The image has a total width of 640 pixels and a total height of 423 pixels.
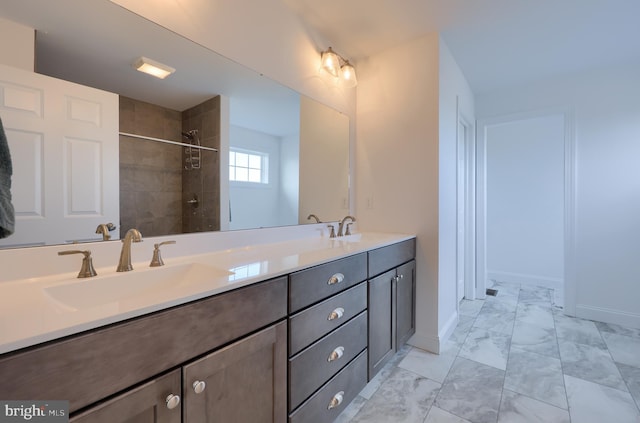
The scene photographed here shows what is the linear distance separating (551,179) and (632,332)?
Result: 1940 millimetres

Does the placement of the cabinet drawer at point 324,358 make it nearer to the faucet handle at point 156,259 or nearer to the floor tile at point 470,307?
the faucet handle at point 156,259

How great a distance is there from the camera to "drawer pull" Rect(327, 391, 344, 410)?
1.27 m

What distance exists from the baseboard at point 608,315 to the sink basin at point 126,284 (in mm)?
3356

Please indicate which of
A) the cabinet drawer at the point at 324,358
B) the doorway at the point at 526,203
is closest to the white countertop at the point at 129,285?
the cabinet drawer at the point at 324,358

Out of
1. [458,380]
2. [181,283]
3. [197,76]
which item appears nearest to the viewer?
[181,283]

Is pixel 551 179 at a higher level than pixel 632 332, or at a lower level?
higher

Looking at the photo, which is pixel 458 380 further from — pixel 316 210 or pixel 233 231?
pixel 233 231

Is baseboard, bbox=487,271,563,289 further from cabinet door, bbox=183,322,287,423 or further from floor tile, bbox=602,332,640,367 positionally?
cabinet door, bbox=183,322,287,423

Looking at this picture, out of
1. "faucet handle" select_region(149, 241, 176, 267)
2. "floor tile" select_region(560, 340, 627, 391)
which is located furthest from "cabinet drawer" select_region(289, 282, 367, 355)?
"floor tile" select_region(560, 340, 627, 391)

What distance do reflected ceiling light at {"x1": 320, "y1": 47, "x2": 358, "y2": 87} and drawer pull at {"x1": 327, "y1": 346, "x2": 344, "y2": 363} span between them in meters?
1.90

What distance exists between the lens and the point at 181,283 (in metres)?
1.08

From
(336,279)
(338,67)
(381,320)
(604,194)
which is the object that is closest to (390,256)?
(381,320)

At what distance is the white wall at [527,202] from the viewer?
355cm

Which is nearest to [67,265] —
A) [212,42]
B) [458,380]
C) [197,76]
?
[197,76]
